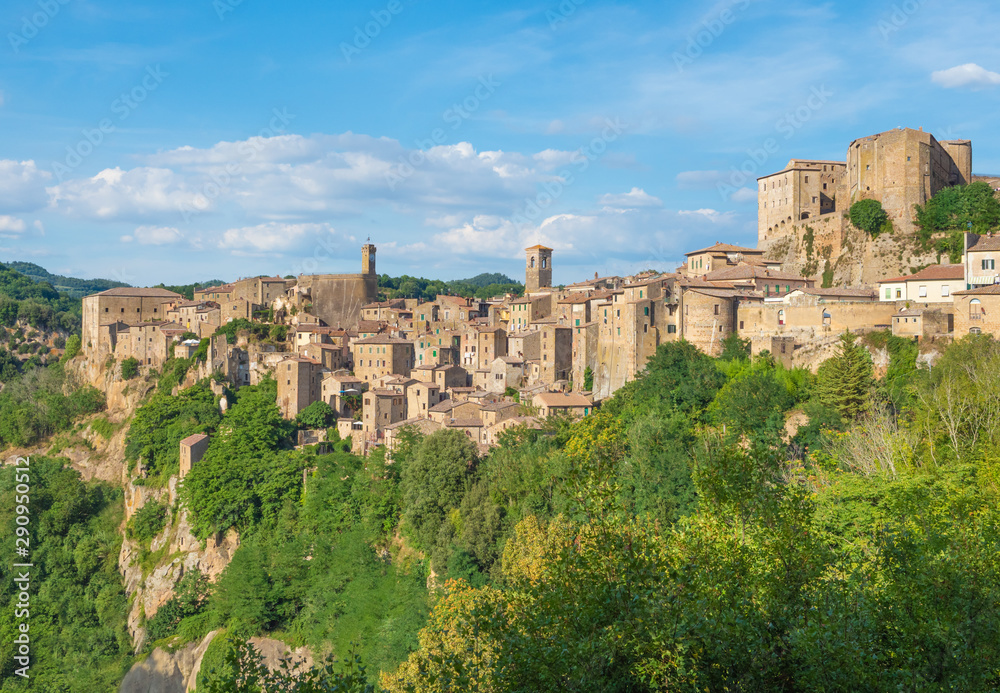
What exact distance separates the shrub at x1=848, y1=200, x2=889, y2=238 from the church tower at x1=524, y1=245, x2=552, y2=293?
3038cm

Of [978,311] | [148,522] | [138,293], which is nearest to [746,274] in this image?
[978,311]

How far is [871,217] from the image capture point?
54562mm

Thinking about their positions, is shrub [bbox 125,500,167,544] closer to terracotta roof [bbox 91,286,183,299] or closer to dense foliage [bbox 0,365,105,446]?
dense foliage [bbox 0,365,105,446]

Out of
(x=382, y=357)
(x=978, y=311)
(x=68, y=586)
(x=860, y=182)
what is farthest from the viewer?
(x=382, y=357)

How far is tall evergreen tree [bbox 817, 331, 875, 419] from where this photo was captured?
3503 cm

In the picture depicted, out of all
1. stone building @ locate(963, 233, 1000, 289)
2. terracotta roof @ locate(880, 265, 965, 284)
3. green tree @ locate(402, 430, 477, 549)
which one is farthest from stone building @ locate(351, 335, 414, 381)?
stone building @ locate(963, 233, 1000, 289)

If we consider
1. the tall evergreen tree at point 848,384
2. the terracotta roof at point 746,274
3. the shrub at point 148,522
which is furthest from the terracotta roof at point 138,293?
the tall evergreen tree at point 848,384

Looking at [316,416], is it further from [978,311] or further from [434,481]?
[978,311]

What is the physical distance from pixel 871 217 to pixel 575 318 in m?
20.3

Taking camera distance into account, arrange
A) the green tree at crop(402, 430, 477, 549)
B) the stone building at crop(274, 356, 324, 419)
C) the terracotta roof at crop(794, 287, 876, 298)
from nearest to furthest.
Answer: the green tree at crop(402, 430, 477, 549)
the terracotta roof at crop(794, 287, 876, 298)
the stone building at crop(274, 356, 324, 419)

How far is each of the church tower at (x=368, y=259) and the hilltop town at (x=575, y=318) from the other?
290 centimetres

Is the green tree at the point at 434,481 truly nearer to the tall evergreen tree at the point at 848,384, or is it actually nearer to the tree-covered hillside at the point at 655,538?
the tree-covered hillside at the point at 655,538

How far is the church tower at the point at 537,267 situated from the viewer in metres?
78.6

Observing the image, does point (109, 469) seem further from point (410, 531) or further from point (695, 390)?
point (695, 390)
